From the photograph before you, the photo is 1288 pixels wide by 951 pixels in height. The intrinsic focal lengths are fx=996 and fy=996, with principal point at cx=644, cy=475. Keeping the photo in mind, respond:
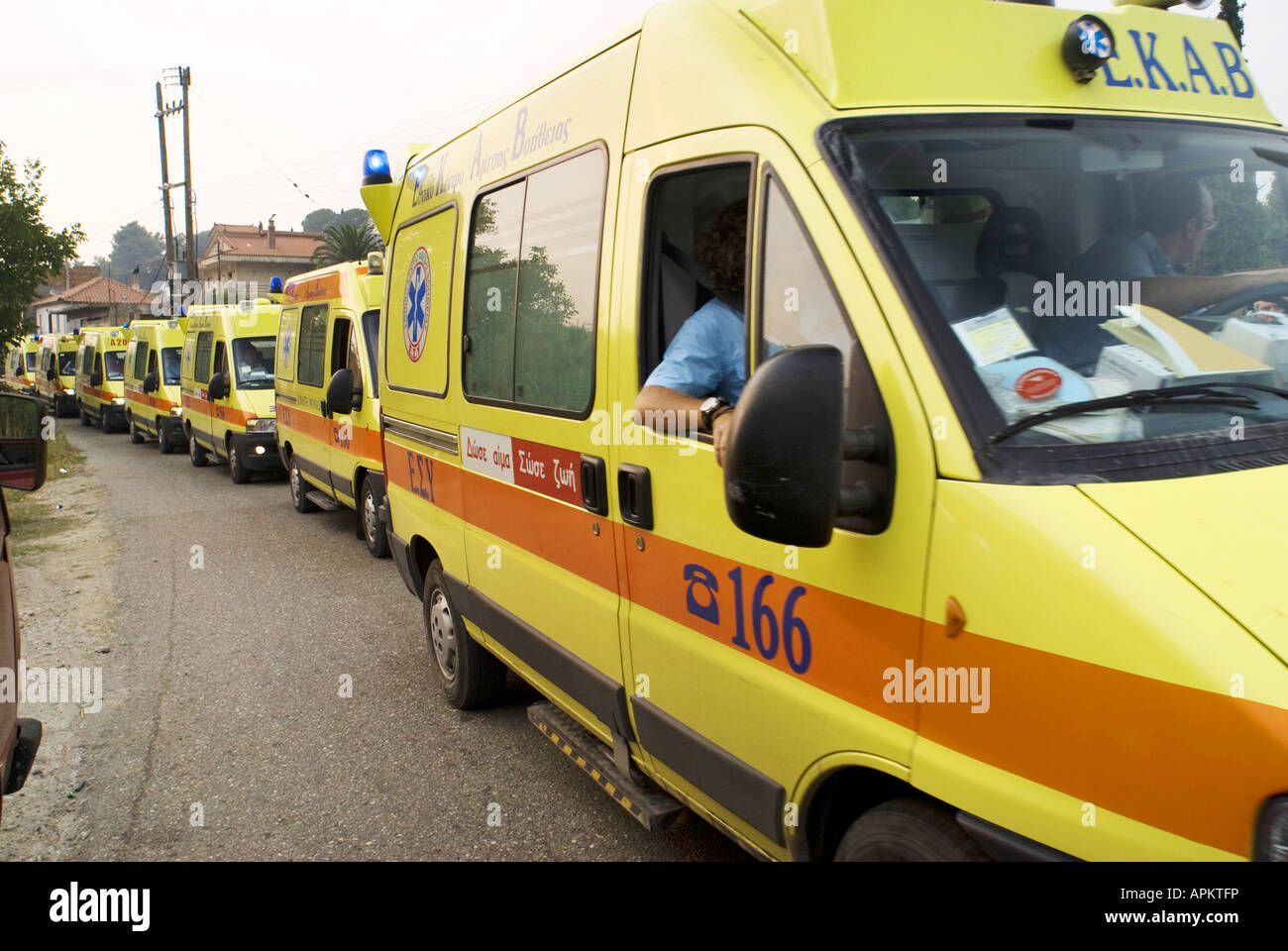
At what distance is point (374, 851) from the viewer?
12.1 feet

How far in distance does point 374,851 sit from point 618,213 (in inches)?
97.5

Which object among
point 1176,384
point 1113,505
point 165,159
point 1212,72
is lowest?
point 1113,505

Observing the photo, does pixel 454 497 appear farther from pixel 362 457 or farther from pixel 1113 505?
pixel 362 457

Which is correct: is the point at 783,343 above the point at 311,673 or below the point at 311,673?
above

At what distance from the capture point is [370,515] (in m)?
8.88

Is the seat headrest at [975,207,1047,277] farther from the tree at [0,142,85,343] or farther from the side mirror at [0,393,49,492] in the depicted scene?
the tree at [0,142,85,343]

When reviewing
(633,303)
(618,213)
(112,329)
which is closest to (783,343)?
(633,303)

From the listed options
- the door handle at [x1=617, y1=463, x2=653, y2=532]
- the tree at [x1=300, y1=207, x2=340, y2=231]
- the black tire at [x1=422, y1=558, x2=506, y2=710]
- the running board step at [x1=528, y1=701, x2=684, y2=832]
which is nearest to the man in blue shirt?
the door handle at [x1=617, y1=463, x2=653, y2=532]

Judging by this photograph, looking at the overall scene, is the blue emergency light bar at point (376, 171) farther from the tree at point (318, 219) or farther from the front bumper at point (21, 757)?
the tree at point (318, 219)

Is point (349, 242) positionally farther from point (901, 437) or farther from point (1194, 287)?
point (901, 437)

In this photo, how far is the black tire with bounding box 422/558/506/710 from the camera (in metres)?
4.83

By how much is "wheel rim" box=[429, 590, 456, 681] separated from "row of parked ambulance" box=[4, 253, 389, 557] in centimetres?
212

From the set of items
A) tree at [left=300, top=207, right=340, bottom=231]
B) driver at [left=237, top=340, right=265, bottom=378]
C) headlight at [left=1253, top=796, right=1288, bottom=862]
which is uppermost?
tree at [left=300, top=207, right=340, bottom=231]

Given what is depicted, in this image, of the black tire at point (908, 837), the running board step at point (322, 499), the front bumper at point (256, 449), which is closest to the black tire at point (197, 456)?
the front bumper at point (256, 449)
